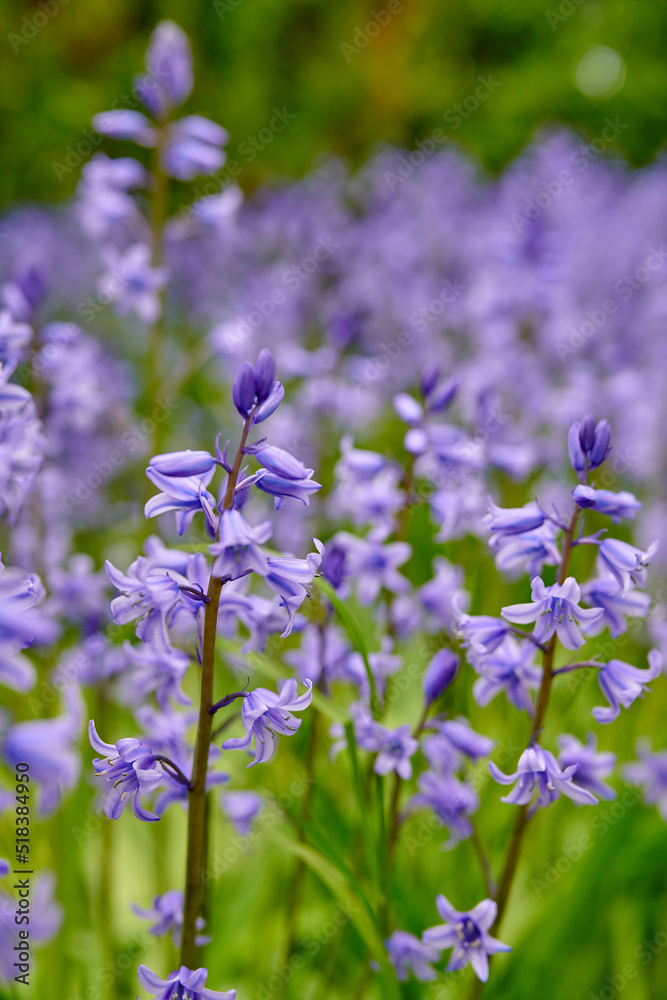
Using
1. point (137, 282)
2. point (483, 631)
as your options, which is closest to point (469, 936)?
point (483, 631)

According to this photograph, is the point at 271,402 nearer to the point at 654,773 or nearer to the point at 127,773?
the point at 127,773

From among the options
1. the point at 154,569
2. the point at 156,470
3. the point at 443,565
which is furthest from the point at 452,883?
the point at 156,470

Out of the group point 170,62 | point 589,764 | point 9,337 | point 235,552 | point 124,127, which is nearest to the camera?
point 235,552

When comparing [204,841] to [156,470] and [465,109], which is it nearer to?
[156,470]

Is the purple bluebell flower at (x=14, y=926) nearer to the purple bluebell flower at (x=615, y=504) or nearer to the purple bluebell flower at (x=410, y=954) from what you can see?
the purple bluebell flower at (x=410, y=954)

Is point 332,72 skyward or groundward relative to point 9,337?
skyward

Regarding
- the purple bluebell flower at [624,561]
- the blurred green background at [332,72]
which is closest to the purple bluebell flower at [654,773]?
the purple bluebell flower at [624,561]
